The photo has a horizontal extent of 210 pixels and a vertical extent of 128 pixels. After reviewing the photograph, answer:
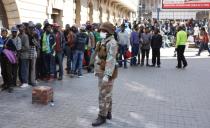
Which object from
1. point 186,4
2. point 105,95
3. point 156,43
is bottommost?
point 105,95

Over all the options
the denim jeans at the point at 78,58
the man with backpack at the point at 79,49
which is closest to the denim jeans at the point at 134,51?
the man with backpack at the point at 79,49

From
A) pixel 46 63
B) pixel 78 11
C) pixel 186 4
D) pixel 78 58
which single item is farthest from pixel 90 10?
pixel 46 63

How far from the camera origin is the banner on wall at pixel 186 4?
33.6 meters

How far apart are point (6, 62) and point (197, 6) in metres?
27.7

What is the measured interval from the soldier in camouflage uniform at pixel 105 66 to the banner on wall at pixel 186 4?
28344 millimetres

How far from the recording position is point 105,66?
21.4ft

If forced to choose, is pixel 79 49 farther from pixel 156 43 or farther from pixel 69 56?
pixel 156 43

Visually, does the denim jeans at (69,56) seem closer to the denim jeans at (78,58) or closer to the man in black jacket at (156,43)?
the denim jeans at (78,58)

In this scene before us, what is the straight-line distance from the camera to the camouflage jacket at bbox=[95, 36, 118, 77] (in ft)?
21.2

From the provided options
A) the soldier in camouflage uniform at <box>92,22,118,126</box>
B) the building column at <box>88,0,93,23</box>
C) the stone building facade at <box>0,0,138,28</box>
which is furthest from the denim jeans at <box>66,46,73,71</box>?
the building column at <box>88,0,93,23</box>

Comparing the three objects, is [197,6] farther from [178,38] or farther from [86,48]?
[86,48]

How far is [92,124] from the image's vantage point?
21.8 feet

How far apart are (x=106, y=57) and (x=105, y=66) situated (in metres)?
0.17

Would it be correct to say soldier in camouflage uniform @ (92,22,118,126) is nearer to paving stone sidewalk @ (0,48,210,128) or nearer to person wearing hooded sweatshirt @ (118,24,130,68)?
paving stone sidewalk @ (0,48,210,128)
